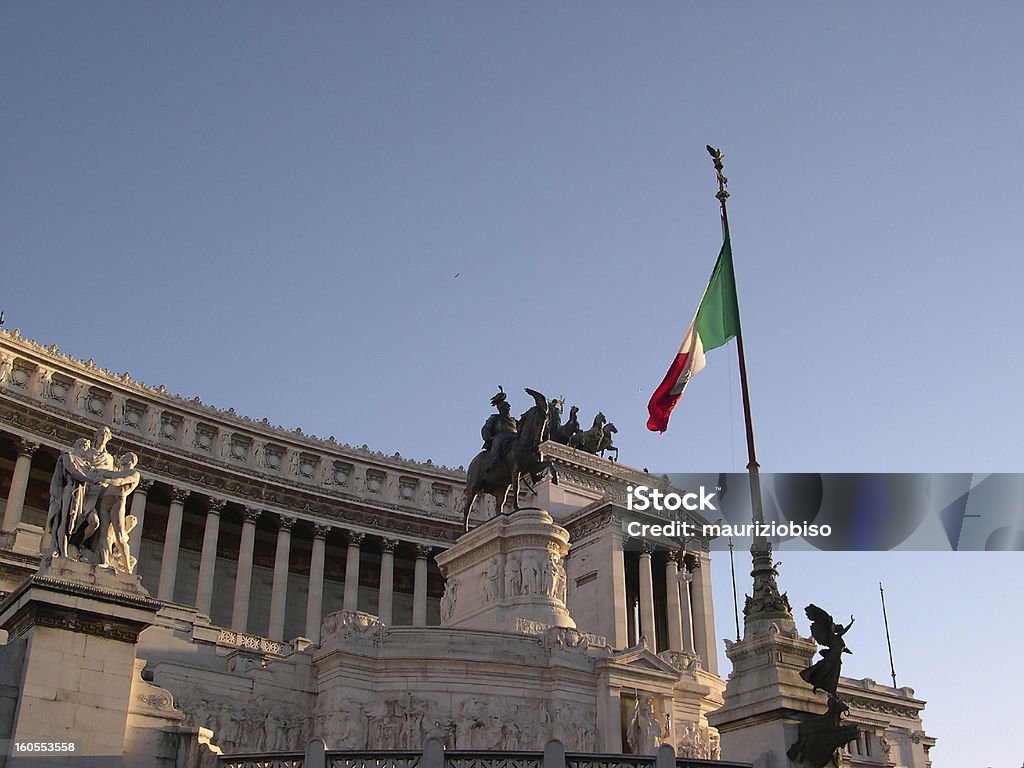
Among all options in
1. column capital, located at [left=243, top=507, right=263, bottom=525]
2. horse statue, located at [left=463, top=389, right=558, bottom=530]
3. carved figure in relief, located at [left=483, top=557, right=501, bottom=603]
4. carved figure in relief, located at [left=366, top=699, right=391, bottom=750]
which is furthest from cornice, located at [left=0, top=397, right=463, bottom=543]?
carved figure in relief, located at [left=366, top=699, right=391, bottom=750]

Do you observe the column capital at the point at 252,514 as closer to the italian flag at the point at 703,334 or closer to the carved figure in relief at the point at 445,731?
the carved figure in relief at the point at 445,731

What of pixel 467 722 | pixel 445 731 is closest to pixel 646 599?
pixel 467 722

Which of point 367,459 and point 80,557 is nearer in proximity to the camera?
point 80,557

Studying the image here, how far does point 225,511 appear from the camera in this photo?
231ft

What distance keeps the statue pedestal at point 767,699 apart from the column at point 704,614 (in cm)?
5130

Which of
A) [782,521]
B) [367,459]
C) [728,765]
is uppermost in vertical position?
[367,459]

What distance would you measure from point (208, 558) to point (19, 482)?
437 inches

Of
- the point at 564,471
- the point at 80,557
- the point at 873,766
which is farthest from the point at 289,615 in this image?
the point at 80,557

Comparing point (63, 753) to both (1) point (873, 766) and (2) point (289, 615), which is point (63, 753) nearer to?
(1) point (873, 766)

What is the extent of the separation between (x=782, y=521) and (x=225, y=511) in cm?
4467

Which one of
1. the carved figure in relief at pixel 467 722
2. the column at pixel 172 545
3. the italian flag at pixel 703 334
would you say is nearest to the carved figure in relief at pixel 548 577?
the carved figure in relief at pixel 467 722

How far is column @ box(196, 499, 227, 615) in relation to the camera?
209 feet

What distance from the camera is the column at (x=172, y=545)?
6281 centimetres

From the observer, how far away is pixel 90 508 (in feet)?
61.4
